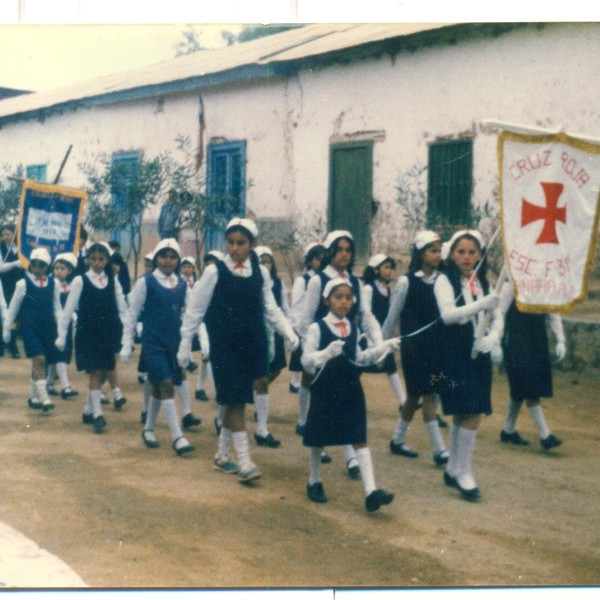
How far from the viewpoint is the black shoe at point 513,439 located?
19.3 feet

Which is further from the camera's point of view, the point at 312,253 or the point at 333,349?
the point at 312,253

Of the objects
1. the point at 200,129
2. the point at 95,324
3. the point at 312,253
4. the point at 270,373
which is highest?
the point at 200,129

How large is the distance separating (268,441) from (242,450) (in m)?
0.71

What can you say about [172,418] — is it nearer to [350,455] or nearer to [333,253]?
[350,455]

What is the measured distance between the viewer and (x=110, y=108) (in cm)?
643

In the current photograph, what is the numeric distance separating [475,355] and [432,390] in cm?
45

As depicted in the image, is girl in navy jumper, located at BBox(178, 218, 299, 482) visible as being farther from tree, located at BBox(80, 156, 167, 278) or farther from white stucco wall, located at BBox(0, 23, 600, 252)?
tree, located at BBox(80, 156, 167, 278)

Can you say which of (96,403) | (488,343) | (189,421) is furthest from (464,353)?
(96,403)

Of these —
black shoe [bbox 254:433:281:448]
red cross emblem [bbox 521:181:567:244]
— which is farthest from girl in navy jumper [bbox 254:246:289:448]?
red cross emblem [bbox 521:181:567:244]

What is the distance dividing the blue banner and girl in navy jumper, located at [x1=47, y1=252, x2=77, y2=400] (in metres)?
0.19

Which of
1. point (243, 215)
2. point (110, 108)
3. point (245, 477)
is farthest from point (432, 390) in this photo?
point (110, 108)

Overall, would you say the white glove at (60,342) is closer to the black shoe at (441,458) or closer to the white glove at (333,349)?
the white glove at (333,349)

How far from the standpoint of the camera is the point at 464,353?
210 inches

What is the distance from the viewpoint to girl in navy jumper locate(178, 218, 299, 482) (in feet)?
18.4
